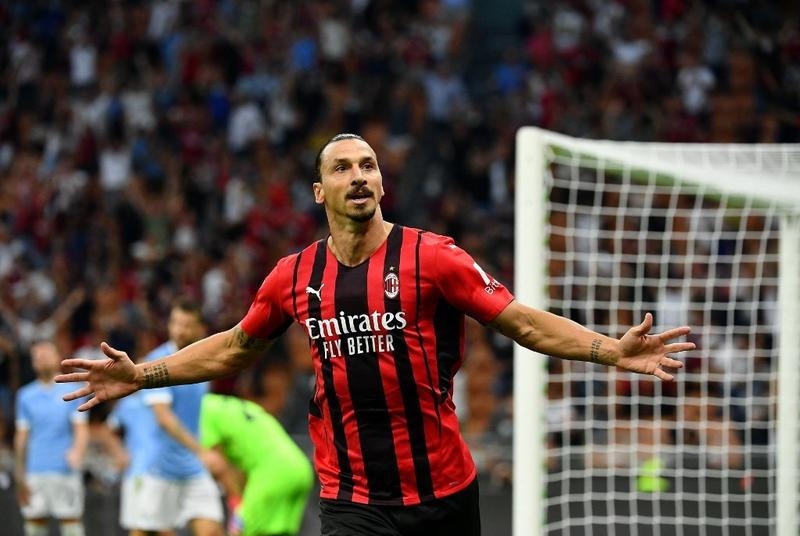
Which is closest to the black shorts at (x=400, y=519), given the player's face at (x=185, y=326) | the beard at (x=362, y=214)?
the beard at (x=362, y=214)

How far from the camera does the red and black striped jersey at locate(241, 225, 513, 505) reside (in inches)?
168

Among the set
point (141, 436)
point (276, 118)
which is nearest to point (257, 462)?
point (141, 436)

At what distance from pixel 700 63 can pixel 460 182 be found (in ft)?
9.46

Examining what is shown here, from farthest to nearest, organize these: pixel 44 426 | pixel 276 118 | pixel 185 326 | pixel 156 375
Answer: pixel 276 118
pixel 44 426
pixel 185 326
pixel 156 375

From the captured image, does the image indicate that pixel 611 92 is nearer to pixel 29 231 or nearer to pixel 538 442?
pixel 29 231

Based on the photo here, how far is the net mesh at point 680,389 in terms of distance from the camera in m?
8.02

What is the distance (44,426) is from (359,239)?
22.0 feet

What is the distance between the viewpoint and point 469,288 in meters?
4.23

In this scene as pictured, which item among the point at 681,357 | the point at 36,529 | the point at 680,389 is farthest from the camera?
the point at 36,529

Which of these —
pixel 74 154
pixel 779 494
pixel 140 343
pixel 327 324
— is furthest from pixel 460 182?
pixel 327 324

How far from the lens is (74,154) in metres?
16.0

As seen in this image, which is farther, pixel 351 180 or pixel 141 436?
pixel 141 436

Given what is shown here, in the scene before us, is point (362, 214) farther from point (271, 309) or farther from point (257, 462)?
point (257, 462)

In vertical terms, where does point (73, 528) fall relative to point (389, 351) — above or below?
below
